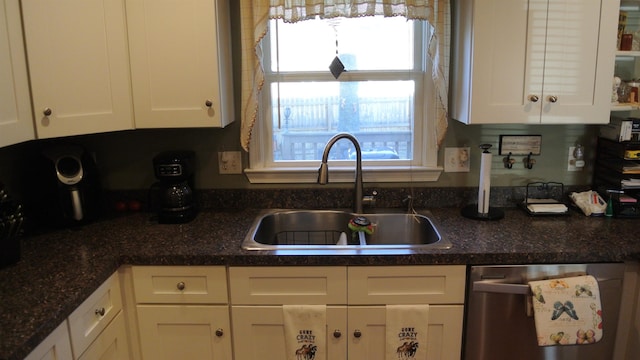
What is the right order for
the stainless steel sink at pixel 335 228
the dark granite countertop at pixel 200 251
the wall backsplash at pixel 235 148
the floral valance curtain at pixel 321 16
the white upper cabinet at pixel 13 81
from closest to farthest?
the dark granite countertop at pixel 200 251 < the white upper cabinet at pixel 13 81 < the floral valance curtain at pixel 321 16 < the stainless steel sink at pixel 335 228 < the wall backsplash at pixel 235 148

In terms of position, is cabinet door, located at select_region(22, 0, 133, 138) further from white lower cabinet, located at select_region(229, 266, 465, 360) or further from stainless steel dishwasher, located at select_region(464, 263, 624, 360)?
stainless steel dishwasher, located at select_region(464, 263, 624, 360)

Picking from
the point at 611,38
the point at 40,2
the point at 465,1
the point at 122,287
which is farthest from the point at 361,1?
the point at 122,287

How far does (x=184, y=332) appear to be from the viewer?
6.01ft

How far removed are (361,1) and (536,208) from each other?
119 centimetres

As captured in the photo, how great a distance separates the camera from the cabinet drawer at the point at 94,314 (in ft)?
4.71

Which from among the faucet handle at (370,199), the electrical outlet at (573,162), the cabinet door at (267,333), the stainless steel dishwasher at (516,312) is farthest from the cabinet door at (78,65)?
the electrical outlet at (573,162)

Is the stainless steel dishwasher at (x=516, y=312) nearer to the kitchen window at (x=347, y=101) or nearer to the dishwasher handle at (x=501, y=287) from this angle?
the dishwasher handle at (x=501, y=287)

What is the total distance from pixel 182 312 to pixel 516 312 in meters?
1.24

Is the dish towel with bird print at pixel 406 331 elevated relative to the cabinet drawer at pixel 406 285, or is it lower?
lower

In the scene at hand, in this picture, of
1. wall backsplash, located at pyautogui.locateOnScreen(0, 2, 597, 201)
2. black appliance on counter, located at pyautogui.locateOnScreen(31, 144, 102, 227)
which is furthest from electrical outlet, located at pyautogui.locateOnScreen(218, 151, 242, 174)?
black appliance on counter, located at pyautogui.locateOnScreen(31, 144, 102, 227)

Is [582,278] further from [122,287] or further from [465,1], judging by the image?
[122,287]

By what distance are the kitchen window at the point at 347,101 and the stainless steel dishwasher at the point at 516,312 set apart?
2.23ft

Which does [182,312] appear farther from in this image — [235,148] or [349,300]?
[235,148]

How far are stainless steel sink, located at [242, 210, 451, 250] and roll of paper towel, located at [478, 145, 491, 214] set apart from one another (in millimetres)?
242
